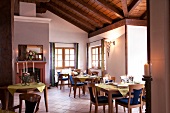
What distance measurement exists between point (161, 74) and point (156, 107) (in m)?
0.52

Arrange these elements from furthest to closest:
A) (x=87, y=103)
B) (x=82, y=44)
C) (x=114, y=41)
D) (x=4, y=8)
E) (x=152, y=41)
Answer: (x=82, y=44)
(x=114, y=41)
(x=87, y=103)
(x=4, y=8)
(x=152, y=41)

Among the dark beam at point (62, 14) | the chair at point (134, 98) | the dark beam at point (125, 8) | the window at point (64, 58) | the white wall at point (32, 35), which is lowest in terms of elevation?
the chair at point (134, 98)

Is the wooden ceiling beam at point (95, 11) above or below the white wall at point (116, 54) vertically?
above

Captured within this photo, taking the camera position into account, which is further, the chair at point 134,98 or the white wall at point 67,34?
the white wall at point 67,34

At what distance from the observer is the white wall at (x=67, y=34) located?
9211 mm

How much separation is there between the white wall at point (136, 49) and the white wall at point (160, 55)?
353 cm

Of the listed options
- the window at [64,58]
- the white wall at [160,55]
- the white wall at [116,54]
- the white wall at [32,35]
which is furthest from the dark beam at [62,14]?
the white wall at [160,55]

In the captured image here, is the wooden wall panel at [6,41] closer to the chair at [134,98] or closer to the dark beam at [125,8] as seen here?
the chair at [134,98]

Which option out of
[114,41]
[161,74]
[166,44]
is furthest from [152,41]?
[114,41]

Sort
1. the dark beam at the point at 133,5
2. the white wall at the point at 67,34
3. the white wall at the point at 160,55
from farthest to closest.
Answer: the white wall at the point at 67,34
the dark beam at the point at 133,5
the white wall at the point at 160,55

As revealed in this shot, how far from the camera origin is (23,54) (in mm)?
7855

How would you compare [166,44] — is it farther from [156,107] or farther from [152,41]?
[156,107]

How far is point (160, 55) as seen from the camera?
8.68ft

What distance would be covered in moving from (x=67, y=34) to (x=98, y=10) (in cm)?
299
